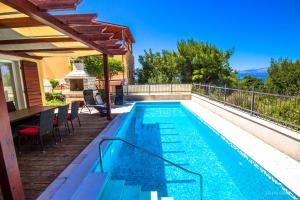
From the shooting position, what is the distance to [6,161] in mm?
1955

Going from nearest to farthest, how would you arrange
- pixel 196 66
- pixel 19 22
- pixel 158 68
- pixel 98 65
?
pixel 19 22
pixel 98 65
pixel 196 66
pixel 158 68

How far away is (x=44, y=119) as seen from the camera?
183 inches

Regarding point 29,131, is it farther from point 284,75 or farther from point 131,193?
point 284,75

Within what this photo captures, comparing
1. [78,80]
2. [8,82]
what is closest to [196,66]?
[78,80]

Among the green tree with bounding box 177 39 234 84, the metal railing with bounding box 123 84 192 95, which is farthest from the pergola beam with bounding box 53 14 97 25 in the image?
the green tree with bounding box 177 39 234 84

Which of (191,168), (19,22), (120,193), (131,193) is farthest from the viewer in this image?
(191,168)

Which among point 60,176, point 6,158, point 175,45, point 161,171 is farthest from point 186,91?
point 6,158

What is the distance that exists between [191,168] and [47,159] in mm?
3072

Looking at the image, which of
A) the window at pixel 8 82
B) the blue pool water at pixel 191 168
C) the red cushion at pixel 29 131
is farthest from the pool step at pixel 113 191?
the window at pixel 8 82

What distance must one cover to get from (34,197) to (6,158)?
1.30m

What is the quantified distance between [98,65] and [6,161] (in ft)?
56.0

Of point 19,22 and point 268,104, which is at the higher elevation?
point 19,22

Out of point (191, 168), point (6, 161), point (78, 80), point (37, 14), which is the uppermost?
point (37, 14)

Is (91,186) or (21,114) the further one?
(21,114)
